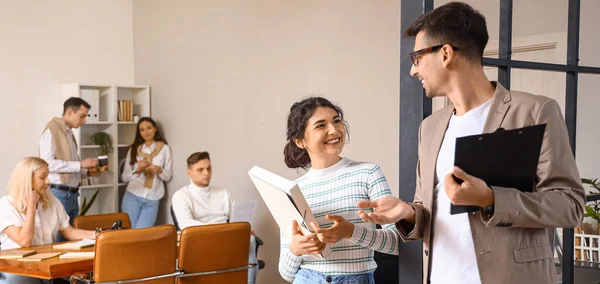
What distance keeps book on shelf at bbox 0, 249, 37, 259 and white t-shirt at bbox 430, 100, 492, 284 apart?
314 cm

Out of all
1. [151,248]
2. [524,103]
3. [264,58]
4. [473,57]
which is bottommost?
[151,248]

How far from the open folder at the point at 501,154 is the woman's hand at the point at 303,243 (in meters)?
0.73

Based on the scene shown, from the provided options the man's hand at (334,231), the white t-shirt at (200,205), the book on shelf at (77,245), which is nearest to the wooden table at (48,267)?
the book on shelf at (77,245)

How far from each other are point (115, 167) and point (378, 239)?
5.86m

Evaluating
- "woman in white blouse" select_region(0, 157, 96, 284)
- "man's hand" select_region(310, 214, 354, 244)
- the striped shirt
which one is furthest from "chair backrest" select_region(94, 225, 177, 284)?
"man's hand" select_region(310, 214, 354, 244)

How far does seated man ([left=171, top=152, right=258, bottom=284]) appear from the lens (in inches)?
219

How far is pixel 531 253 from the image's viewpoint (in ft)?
5.13

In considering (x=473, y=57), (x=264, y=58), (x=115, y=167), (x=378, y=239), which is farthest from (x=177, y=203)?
(x=473, y=57)

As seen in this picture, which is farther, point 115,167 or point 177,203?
point 115,167

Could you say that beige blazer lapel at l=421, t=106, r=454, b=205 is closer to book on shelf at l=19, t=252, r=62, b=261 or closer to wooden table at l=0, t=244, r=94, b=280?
wooden table at l=0, t=244, r=94, b=280

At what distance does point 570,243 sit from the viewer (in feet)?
6.92

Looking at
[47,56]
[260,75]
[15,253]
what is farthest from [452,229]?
[47,56]

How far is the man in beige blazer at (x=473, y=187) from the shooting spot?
147 cm

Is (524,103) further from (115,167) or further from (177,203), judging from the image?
(115,167)
